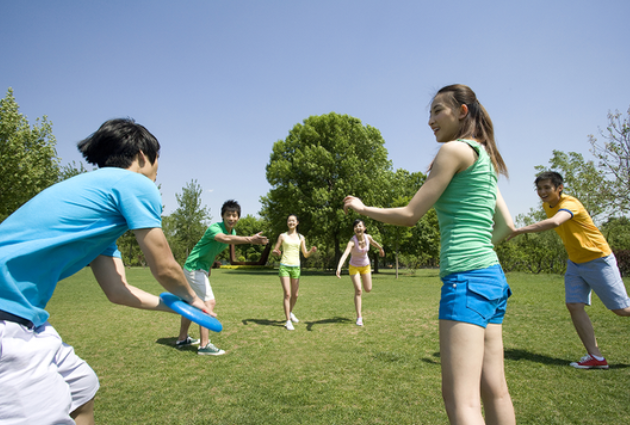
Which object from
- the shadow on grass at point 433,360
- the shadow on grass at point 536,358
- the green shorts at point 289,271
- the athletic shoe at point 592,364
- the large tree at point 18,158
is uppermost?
the large tree at point 18,158

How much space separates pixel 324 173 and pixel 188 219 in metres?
25.9

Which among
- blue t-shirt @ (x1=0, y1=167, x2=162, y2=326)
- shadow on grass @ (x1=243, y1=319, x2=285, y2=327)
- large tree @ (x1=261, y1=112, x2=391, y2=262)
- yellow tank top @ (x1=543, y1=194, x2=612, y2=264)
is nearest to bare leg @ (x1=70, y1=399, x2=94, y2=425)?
blue t-shirt @ (x1=0, y1=167, x2=162, y2=326)

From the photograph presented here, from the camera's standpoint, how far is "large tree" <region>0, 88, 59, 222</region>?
24.0 m

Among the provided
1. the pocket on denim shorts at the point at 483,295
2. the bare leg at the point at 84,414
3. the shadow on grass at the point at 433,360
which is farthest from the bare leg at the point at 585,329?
the bare leg at the point at 84,414

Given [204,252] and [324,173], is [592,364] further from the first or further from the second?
[324,173]

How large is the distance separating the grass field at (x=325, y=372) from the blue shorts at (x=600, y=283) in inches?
34.2

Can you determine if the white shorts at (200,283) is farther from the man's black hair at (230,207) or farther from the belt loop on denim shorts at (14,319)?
the belt loop on denim shorts at (14,319)

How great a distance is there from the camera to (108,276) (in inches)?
92.4

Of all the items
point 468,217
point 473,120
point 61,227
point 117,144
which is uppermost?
point 473,120

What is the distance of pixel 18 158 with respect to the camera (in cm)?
2422

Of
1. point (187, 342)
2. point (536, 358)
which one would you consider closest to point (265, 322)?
point (187, 342)

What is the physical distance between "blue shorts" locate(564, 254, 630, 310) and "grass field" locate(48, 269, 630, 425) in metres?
0.87

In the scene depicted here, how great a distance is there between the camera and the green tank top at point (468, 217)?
1993mm

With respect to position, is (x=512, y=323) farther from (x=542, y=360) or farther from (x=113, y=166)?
(x=113, y=166)
